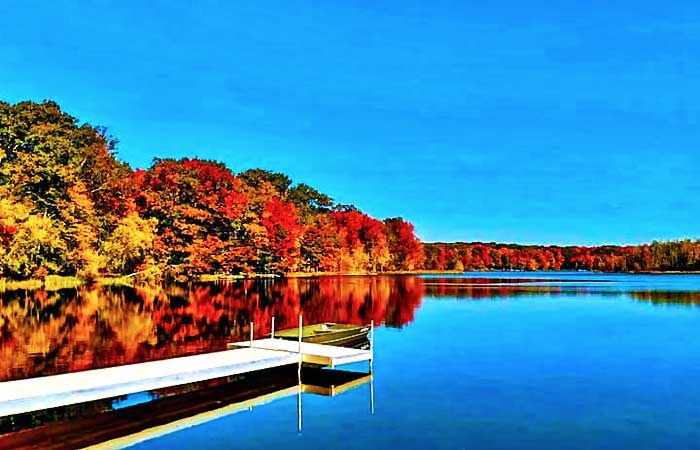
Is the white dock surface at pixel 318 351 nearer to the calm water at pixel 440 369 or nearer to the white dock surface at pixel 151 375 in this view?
the white dock surface at pixel 151 375

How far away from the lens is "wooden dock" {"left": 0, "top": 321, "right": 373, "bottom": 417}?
11008 mm

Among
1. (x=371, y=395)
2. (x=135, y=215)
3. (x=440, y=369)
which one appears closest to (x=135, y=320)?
(x=440, y=369)

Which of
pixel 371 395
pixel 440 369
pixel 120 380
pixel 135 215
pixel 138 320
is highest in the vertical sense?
pixel 135 215

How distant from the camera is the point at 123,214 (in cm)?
6034

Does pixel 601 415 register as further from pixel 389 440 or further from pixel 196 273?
pixel 196 273

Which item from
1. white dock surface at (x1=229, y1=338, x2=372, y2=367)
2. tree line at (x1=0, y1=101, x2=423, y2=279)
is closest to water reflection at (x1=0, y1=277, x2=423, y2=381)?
white dock surface at (x1=229, y1=338, x2=372, y2=367)

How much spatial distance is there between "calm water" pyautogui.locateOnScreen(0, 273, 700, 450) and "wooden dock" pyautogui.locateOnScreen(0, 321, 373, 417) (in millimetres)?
619

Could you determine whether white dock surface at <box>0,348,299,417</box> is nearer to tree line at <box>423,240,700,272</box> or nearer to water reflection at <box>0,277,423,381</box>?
water reflection at <box>0,277,423,381</box>

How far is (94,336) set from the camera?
22.4 metres

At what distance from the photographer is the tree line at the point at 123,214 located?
159ft

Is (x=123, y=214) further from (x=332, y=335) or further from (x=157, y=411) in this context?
(x=157, y=411)

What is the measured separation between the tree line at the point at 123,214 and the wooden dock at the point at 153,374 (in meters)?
35.3

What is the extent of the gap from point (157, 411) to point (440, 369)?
8454mm

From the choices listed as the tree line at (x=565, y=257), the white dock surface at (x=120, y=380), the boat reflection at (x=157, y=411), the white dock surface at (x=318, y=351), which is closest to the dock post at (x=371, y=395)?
the boat reflection at (x=157, y=411)
